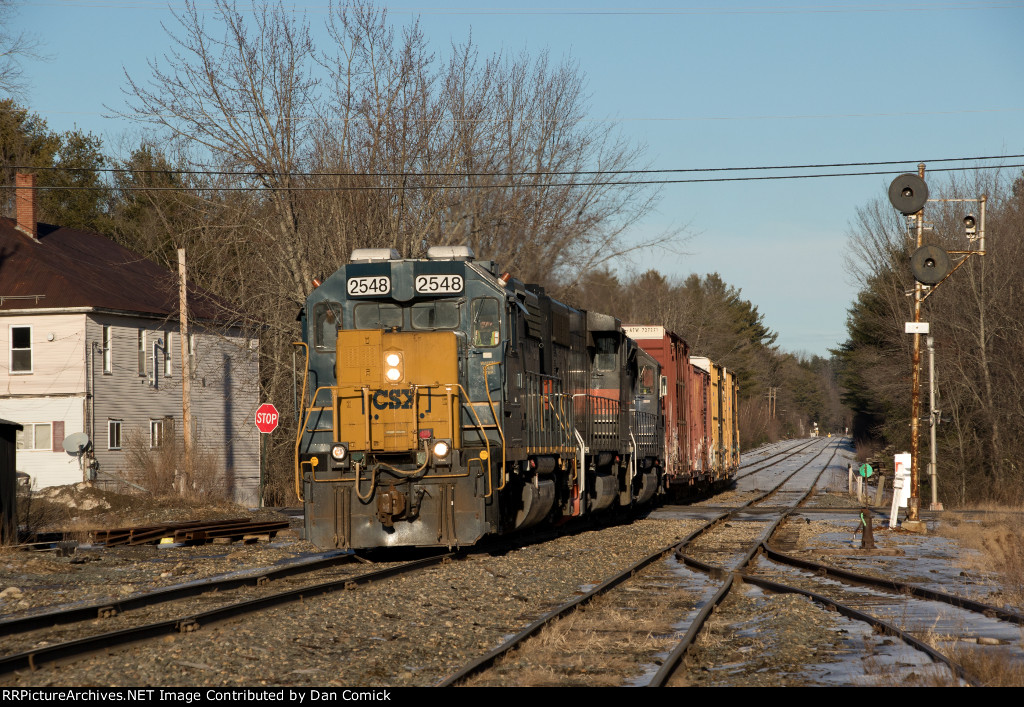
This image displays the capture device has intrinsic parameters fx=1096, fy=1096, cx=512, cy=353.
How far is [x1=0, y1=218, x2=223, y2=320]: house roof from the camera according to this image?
111 ft

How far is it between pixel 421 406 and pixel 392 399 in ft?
1.20

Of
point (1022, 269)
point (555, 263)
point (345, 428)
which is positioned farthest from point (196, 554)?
point (1022, 269)

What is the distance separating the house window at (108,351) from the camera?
113 ft

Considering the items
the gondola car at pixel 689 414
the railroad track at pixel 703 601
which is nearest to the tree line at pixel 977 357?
the gondola car at pixel 689 414

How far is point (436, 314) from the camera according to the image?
14156 millimetres

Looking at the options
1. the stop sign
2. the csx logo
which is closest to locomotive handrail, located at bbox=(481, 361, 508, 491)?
the csx logo

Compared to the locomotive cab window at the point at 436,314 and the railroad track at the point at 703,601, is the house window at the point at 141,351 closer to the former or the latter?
the railroad track at the point at 703,601

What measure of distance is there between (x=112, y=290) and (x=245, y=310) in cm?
584

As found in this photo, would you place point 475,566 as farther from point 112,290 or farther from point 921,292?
point 112,290

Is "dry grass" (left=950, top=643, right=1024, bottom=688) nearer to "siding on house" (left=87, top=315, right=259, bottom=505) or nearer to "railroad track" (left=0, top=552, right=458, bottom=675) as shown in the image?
"railroad track" (left=0, top=552, right=458, bottom=675)

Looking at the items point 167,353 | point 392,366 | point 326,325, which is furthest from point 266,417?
point 167,353

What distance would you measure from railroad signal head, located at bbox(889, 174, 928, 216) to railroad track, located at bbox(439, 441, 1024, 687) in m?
6.14

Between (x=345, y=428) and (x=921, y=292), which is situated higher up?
(x=921, y=292)
